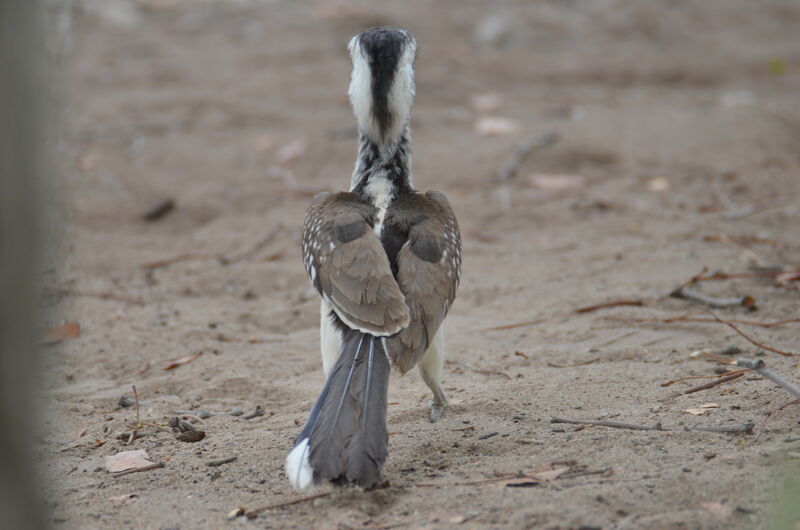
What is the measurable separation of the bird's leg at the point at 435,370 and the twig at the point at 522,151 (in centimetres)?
416

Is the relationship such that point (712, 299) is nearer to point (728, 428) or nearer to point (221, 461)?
point (728, 428)

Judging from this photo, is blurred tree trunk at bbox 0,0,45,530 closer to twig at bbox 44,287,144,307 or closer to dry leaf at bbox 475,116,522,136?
twig at bbox 44,287,144,307

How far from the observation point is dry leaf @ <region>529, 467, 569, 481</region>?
319 cm

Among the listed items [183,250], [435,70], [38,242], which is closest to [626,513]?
[38,242]

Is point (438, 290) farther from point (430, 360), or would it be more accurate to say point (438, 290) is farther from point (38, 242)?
point (38, 242)

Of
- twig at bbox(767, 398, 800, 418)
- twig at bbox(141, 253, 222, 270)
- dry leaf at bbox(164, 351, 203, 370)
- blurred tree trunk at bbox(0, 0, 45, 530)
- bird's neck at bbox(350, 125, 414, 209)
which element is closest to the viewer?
blurred tree trunk at bbox(0, 0, 45, 530)

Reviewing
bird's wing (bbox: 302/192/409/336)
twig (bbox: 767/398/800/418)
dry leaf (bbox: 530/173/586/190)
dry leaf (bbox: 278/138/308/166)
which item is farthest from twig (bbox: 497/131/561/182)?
twig (bbox: 767/398/800/418)

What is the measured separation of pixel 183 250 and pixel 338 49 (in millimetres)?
5181

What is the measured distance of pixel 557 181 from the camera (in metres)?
8.11

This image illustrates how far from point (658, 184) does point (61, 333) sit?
5017mm

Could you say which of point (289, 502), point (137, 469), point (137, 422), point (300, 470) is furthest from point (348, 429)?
point (137, 422)

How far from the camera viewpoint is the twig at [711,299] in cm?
525

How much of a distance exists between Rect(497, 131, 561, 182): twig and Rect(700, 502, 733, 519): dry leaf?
5548mm

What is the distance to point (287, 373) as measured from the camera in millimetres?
4961
